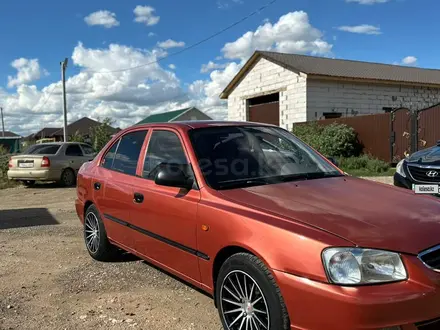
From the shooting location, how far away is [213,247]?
130 inches

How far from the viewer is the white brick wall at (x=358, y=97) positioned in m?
21.1

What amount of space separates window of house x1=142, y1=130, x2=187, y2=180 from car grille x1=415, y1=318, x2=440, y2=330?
2.18m

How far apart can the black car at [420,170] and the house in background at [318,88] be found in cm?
1417

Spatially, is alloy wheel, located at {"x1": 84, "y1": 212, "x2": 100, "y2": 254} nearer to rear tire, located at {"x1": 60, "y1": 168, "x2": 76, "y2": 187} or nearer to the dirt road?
the dirt road

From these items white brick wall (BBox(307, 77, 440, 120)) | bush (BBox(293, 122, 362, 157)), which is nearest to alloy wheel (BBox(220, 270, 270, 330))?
bush (BBox(293, 122, 362, 157))

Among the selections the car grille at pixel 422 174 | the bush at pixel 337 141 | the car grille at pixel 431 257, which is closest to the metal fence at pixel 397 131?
the bush at pixel 337 141

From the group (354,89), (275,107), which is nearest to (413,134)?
(354,89)

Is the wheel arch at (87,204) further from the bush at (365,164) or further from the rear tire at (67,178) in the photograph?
the bush at (365,164)

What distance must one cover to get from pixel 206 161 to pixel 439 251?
6.21ft

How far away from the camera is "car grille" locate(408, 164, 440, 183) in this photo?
20.1ft

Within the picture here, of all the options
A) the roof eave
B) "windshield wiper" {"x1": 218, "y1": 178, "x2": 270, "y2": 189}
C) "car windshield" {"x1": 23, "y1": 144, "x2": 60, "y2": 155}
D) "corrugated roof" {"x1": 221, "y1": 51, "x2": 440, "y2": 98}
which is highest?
"corrugated roof" {"x1": 221, "y1": 51, "x2": 440, "y2": 98}

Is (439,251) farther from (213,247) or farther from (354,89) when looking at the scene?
(354,89)

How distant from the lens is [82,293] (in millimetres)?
4410

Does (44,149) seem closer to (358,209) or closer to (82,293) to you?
(82,293)
